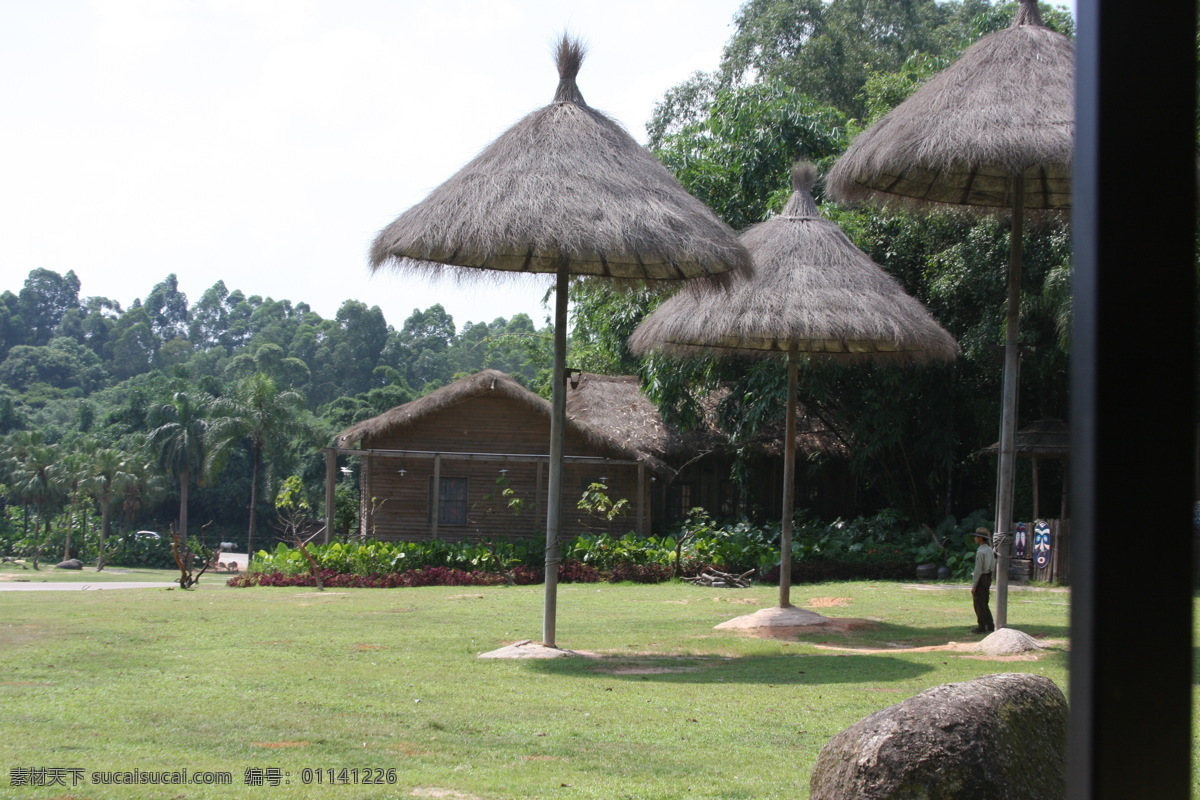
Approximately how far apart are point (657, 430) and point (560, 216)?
592 inches

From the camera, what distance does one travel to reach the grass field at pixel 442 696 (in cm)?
458

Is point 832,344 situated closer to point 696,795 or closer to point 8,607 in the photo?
point 696,795

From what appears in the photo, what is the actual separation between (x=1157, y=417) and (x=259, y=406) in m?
47.6

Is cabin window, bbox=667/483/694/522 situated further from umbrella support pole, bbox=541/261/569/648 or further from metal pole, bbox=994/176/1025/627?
umbrella support pole, bbox=541/261/569/648

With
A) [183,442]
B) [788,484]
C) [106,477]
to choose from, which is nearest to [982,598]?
[788,484]

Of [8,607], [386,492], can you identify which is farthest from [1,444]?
[8,607]

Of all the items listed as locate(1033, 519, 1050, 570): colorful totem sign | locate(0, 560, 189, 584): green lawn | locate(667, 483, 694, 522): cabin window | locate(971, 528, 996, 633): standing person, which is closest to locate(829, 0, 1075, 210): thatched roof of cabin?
locate(971, 528, 996, 633): standing person

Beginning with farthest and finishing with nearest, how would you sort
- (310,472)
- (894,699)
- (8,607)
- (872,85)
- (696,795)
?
(310,472), (872,85), (8,607), (894,699), (696,795)

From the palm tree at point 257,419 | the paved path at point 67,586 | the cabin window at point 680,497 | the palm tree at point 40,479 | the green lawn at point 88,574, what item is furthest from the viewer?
the palm tree at point 40,479

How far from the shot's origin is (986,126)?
8570 mm

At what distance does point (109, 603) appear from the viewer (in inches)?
524

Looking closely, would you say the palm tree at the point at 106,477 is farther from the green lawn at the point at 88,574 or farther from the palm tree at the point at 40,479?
the green lawn at the point at 88,574

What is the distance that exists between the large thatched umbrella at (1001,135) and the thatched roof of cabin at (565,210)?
166 cm

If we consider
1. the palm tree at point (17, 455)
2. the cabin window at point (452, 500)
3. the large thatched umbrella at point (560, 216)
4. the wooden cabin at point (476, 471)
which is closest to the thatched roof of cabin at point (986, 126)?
the large thatched umbrella at point (560, 216)
